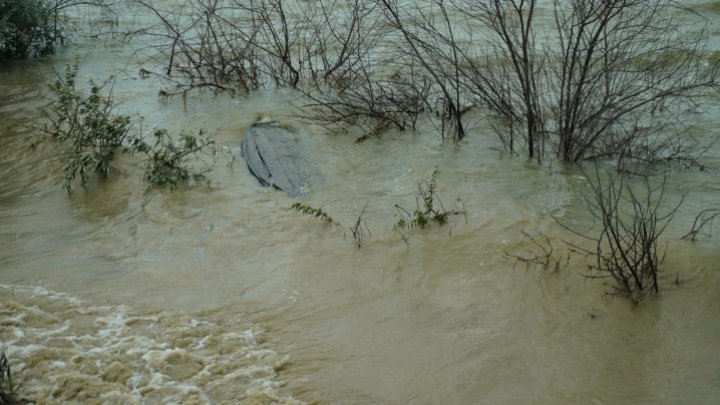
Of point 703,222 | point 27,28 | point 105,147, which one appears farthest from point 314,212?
point 27,28

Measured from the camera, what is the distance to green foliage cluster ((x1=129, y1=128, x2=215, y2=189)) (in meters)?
8.27

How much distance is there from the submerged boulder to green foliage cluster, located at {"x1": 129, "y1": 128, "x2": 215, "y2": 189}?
491 millimetres

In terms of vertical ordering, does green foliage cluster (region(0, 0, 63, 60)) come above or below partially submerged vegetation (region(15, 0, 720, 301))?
above

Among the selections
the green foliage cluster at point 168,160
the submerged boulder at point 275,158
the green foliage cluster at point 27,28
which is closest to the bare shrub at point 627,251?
the submerged boulder at point 275,158

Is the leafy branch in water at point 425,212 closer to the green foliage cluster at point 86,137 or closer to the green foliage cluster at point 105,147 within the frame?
the green foliage cluster at point 105,147

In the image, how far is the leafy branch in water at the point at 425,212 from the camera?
724 centimetres

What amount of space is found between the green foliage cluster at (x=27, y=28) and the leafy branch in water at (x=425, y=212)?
7.22 m

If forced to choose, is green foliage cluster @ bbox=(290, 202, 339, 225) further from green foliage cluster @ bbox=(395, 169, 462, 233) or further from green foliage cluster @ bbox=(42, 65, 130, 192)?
green foliage cluster @ bbox=(42, 65, 130, 192)

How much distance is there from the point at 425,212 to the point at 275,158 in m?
2.13

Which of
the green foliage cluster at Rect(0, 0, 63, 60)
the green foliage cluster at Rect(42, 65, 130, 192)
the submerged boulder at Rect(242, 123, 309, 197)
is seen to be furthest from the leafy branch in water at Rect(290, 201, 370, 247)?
the green foliage cluster at Rect(0, 0, 63, 60)

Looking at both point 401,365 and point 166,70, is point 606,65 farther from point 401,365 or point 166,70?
point 166,70

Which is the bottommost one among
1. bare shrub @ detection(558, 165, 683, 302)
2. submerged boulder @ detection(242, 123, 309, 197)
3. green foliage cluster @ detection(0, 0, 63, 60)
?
bare shrub @ detection(558, 165, 683, 302)

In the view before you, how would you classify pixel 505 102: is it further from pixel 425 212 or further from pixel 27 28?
pixel 27 28

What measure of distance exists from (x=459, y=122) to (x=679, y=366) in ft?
14.5
